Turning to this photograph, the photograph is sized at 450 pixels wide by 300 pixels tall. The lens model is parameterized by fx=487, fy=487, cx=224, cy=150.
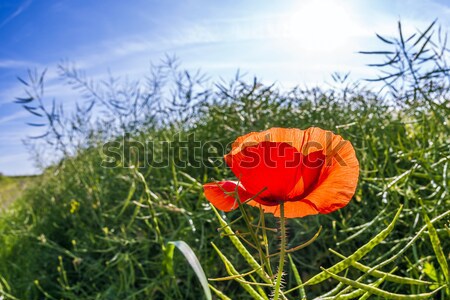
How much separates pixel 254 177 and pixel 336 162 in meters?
0.06

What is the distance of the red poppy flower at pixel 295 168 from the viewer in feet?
1.05

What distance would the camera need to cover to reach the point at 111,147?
150 cm

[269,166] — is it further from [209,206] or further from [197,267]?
[209,206]

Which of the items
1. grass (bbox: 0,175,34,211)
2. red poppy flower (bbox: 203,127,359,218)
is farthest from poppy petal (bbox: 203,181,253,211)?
grass (bbox: 0,175,34,211)

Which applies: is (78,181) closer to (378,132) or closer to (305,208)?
(378,132)

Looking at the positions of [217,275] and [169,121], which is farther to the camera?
[169,121]

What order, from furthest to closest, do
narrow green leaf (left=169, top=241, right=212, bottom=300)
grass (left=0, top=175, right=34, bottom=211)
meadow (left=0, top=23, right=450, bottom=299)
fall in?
grass (left=0, top=175, right=34, bottom=211) < meadow (left=0, top=23, right=450, bottom=299) < narrow green leaf (left=169, top=241, right=212, bottom=300)

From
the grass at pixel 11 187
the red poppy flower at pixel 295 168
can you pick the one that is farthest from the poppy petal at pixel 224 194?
the grass at pixel 11 187

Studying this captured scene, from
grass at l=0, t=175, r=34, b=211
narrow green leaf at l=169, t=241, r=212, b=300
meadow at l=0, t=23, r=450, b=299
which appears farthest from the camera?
grass at l=0, t=175, r=34, b=211

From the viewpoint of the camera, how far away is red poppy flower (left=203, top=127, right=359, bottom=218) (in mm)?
320

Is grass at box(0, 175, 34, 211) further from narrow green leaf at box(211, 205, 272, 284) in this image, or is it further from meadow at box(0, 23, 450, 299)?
narrow green leaf at box(211, 205, 272, 284)

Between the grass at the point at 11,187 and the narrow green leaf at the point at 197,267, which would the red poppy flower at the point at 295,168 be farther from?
the grass at the point at 11,187

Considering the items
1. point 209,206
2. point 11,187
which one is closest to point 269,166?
point 209,206

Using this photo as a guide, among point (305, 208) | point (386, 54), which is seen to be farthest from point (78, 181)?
point (305, 208)
